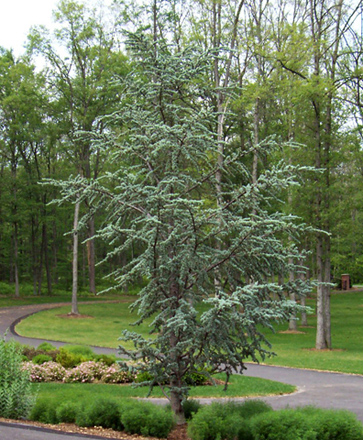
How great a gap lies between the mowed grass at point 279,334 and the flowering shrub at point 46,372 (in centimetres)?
704

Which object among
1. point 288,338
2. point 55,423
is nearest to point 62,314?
point 288,338

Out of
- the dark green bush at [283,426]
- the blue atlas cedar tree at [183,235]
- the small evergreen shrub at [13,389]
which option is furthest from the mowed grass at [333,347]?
the small evergreen shrub at [13,389]

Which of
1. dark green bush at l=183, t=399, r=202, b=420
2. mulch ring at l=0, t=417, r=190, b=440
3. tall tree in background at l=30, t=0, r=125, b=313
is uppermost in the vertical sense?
tall tree in background at l=30, t=0, r=125, b=313

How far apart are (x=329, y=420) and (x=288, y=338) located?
717 inches

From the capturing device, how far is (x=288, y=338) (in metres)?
25.6

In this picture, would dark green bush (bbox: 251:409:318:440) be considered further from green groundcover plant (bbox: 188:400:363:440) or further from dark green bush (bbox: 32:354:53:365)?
dark green bush (bbox: 32:354:53:365)

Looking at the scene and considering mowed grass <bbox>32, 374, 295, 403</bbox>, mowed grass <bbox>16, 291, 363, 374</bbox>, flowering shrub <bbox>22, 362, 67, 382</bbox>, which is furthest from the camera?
mowed grass <bbox>16, 291, 363, 374</bbox>

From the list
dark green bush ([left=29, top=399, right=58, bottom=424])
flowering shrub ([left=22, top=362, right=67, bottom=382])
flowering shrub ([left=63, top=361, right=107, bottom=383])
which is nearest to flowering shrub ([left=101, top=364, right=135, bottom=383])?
flowering shrub ([left=63, top=361, right=107, bottom=383])

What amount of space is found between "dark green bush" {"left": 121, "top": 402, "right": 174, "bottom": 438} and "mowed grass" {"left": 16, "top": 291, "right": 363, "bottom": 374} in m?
9.46

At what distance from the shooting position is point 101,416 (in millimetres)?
8656

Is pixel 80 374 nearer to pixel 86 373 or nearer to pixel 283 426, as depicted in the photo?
pixel 86 373

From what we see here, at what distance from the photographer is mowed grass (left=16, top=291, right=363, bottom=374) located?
1819cm

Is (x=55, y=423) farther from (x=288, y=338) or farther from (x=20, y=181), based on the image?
(x=20, y=181)

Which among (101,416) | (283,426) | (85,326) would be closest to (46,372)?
(101,416)
